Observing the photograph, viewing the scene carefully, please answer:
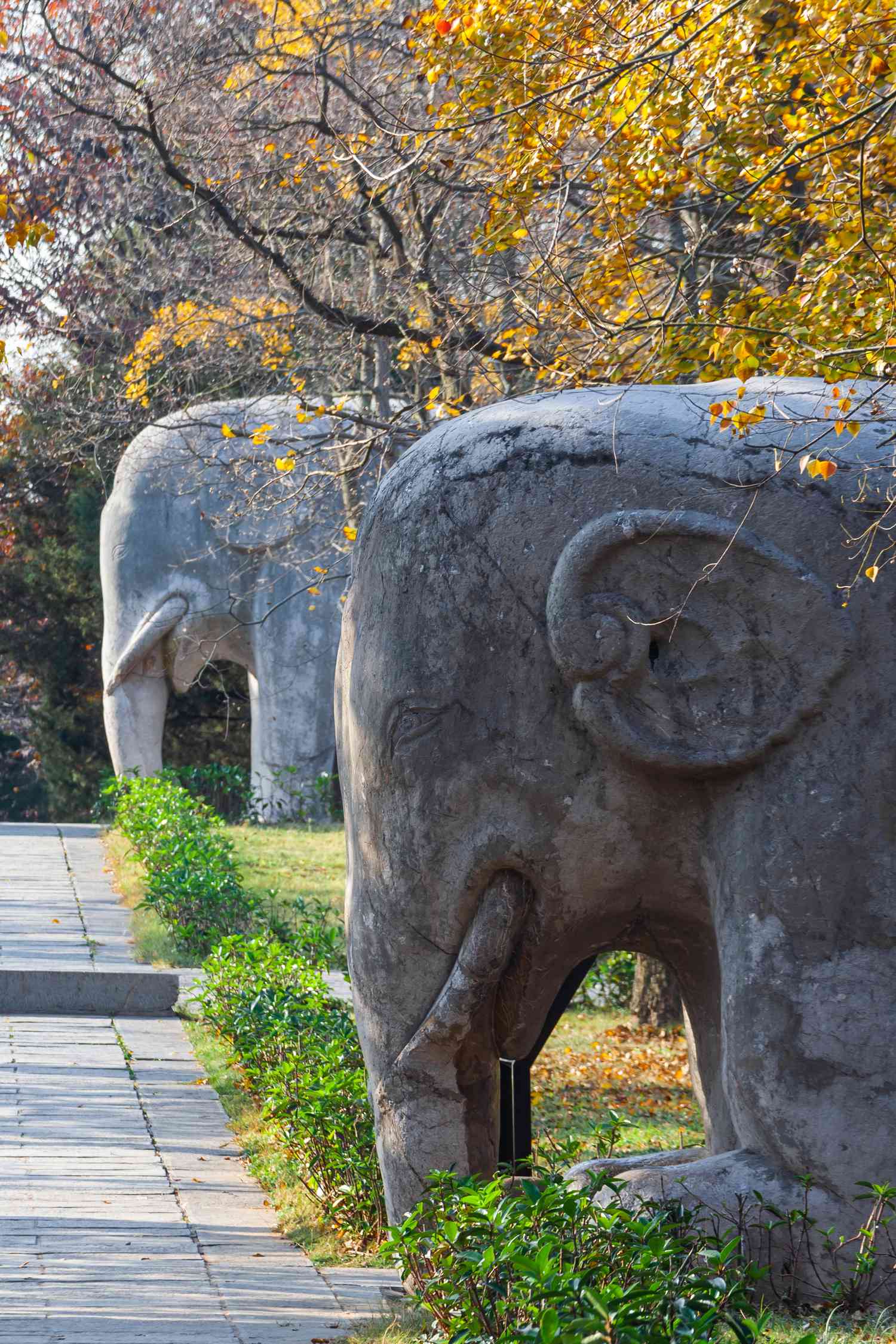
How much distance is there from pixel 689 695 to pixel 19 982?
5.89 m

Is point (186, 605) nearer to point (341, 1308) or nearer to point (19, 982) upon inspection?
point (19, 982)

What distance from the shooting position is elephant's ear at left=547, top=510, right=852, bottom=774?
3186 millimetres

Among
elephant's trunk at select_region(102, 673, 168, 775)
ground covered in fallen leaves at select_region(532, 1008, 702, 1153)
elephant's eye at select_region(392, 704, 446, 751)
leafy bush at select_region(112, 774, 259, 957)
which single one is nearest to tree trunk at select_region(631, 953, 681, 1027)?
ground covered in fallen leaves at select_region(532, 1008, 702, 1153)

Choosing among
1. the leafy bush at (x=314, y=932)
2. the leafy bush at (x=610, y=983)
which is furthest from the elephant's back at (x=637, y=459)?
the leafy bush at (x=610, y=983)

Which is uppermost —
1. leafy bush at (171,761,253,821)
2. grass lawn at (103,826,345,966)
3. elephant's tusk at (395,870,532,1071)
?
elephant's tusk at (395,870,532,1071)

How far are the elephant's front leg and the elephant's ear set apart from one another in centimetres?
48

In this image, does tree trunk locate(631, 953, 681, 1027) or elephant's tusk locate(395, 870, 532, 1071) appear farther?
tree trunk locate(631, 953, 681, 1027)

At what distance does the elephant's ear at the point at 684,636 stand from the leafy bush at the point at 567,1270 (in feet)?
2.95

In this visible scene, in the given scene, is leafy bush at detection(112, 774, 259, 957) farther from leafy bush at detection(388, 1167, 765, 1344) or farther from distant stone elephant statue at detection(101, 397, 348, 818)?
leafy bush at detection(388, 1167, 765, 1344)

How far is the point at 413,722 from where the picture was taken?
11.2 feet

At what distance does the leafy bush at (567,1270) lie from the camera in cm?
249

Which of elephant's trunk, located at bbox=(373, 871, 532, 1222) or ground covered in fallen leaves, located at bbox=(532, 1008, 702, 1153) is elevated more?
elephant's trunk, located at bbox=(373, 871, 532, 1222)

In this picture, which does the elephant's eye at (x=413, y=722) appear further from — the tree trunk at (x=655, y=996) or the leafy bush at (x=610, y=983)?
the leafy bush at (x=610, y=983)

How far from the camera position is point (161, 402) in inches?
709
